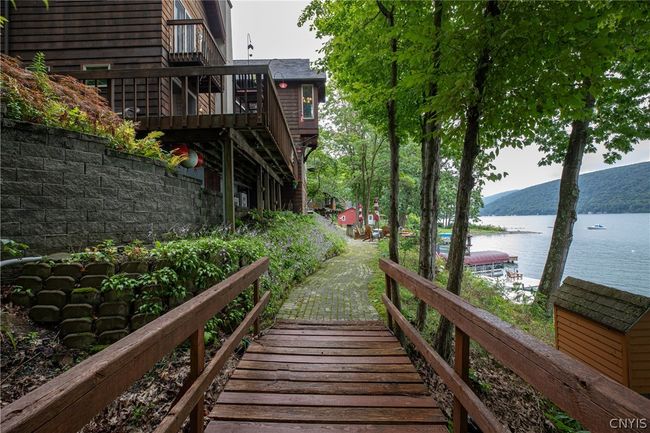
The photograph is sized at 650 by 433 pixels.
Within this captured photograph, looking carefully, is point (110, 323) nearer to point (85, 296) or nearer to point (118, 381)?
point (85, 296)

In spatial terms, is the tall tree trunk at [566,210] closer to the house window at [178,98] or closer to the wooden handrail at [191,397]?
the wooden handrail at [191,397]

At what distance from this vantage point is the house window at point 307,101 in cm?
1697

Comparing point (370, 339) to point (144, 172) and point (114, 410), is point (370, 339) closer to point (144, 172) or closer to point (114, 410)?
point (114, 410)

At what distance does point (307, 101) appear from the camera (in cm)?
1706

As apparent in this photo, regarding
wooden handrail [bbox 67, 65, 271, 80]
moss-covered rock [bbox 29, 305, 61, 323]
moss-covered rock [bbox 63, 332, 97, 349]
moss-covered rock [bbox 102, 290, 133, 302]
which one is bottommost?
moss-covered rock [bbox 63, 332, 97, 349]

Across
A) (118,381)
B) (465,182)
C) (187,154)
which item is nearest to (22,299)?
(118,381)

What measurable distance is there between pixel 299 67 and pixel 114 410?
18929 millimetres

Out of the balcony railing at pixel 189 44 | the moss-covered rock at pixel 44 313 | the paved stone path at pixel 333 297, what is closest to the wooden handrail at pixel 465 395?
the paved stone path at pixel 333 297

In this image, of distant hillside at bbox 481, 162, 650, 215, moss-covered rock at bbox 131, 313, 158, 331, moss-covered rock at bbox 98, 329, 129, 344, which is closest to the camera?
moss-covered rock at bbox 98, 329, 129, 344

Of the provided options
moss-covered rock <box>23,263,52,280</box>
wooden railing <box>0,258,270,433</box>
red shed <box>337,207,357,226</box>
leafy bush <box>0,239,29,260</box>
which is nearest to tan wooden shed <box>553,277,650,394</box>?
wooden railing <box>0,258,270,433</box>

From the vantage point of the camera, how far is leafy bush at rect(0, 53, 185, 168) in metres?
3.86

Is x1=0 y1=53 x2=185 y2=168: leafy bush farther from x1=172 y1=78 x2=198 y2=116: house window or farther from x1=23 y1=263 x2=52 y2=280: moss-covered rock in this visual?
x1=172 y1=78 x2=198 y2=116: house window

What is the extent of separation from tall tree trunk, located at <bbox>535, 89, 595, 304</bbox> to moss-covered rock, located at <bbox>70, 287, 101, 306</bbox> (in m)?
9.86

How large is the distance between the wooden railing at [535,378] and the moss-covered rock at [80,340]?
363 centimetres
